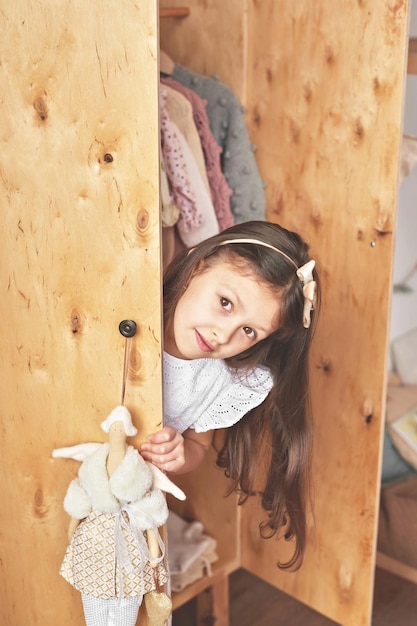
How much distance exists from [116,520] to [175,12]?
1347 millimetres

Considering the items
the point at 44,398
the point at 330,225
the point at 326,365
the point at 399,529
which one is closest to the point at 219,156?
the point at 330,225

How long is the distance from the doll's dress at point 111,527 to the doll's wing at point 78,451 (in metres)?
0.03

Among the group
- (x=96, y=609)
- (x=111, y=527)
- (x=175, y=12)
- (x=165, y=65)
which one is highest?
(x=175, y=12)

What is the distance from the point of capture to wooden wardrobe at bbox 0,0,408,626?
4.02 ft

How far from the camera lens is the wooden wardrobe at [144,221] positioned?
4.02ft

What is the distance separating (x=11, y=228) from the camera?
1.30 m

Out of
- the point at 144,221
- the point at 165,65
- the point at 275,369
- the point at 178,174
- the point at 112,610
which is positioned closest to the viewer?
the point at 144,221

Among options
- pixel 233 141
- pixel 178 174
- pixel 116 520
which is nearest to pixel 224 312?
pixel 116 520

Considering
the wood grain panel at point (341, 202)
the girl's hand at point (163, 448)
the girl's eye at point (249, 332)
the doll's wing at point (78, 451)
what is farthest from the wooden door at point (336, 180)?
the doll's wing at point (78, 451)

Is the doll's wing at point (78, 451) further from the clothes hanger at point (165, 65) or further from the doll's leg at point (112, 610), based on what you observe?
the clothes hanger at point (165, 65)

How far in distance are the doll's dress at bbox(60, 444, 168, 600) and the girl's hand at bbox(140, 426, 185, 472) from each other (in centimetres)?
4

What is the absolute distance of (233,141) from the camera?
202 centimetres

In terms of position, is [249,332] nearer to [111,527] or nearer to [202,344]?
[202,344]

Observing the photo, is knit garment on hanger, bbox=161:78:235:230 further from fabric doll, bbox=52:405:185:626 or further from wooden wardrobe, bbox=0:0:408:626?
fabric doll, bbox=52:405:185:626
